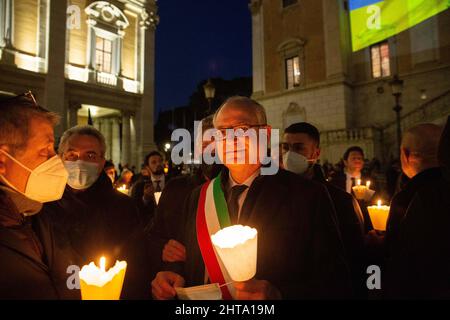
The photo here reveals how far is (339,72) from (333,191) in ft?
70.8

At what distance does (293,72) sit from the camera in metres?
25.2

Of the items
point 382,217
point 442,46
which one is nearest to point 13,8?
point 382,217

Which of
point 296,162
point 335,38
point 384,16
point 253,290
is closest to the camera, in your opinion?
point 253,290

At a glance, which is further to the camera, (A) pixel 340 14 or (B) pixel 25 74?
(A) pixel 340 14

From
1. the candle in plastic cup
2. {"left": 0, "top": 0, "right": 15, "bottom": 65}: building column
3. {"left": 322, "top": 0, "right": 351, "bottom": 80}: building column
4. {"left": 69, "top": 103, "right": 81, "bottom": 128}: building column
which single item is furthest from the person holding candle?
{"left": 322, "top": 0, "right": 351, "bottom": 80}: building column

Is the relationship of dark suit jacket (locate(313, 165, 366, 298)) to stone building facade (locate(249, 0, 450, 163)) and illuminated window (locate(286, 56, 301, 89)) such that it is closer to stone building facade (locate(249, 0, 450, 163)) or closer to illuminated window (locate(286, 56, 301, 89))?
stone building facade (locate(249, 0, 450, 163))

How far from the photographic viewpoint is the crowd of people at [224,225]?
5.64ft

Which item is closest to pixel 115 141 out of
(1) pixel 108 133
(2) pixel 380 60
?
(1) pixel 108 133

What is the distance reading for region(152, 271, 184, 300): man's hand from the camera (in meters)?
1.90

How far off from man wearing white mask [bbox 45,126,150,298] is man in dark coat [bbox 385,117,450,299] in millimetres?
1963

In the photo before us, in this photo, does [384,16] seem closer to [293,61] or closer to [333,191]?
[293,61]

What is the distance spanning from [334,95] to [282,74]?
487 centimetres

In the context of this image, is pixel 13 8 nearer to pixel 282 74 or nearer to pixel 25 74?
pixel 25 74
